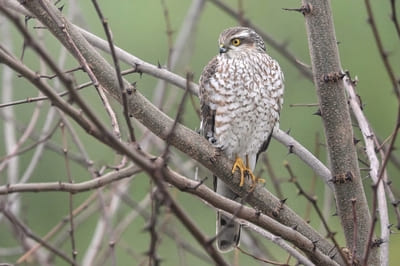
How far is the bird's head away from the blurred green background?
3.11m

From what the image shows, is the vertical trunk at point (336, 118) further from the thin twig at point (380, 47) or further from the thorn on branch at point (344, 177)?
the thin twig at point (380, 47)

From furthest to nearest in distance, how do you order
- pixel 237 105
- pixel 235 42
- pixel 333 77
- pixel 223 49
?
pixel 235 42 → pixel 223 49 → pixel 237 105 → pixel 333 77

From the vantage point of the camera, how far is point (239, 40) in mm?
4699

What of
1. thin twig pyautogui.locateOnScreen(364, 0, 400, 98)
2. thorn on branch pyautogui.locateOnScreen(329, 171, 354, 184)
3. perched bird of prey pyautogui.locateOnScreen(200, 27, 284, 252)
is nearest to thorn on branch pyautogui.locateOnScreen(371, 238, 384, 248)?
thorn on branch pyautogui.locateOnScreen(329, 171, 354, 184)

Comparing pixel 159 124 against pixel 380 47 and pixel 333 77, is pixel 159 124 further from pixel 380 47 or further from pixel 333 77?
pixel 380 47

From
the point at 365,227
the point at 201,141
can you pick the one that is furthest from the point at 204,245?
the point at 365,227

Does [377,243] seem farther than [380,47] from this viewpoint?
Yes

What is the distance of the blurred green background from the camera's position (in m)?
8.30

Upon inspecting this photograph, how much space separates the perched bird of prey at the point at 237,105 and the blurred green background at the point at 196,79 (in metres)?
3.31

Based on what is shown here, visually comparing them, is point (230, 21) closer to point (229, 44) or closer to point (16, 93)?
point (16, 93)

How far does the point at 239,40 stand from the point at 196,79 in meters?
3.58

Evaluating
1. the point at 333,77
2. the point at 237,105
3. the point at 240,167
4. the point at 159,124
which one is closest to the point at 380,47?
the point at 159,124

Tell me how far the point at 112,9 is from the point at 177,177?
638 centimetres

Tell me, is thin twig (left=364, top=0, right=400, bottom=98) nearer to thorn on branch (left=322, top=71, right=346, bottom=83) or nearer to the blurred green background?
thorn on branch (left=322, top=71, right=346, bottom=83)
